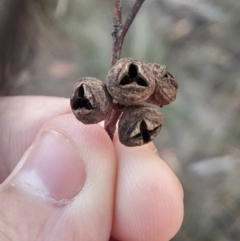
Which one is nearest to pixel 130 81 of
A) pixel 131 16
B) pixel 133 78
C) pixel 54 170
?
pixel 133 78

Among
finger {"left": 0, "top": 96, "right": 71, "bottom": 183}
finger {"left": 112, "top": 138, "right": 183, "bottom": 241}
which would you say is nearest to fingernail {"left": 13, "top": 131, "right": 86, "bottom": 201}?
finger {"left": 112, "top": 138, "right": 183, "bottom": 241}

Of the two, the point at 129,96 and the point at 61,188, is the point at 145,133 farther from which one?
the point at 61,188

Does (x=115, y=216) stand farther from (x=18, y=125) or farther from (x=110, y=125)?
(x=18, y=125)

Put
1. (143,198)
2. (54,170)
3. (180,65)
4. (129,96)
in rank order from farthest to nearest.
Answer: (180,65)
(143,198)
(54,170)
(129,96)

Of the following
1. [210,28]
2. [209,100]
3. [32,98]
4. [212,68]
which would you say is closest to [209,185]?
[209,100]

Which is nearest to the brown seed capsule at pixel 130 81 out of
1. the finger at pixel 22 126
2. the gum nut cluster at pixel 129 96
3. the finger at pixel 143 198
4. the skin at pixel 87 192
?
the gum nut cluster at pixel 129 96
